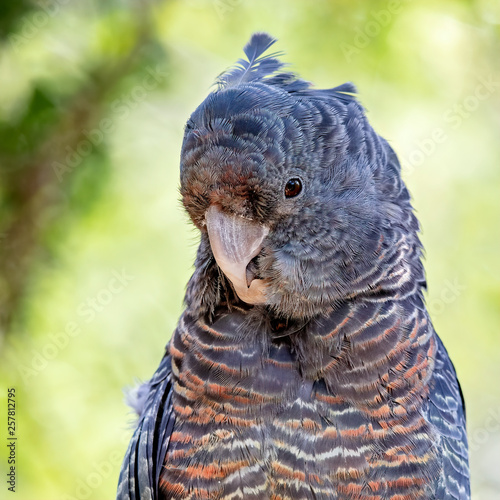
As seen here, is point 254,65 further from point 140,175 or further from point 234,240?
point 140,175

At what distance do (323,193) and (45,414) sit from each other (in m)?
2.86

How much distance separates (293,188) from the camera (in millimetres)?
2193

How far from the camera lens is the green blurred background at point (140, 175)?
13.1 feet

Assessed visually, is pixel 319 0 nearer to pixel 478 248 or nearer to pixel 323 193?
pixel 478 248

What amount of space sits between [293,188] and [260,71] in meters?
0.66

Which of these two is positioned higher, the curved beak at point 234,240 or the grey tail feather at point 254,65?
the grey tail feather at point 254,65

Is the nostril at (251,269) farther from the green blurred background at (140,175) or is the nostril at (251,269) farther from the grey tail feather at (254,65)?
the green blurred background at (140,175)

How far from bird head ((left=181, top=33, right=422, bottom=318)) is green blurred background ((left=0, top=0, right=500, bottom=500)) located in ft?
6.63

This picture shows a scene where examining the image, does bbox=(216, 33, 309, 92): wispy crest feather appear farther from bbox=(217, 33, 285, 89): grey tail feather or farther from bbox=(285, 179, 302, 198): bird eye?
bbox=(285, 179, 302, 198): bird eye

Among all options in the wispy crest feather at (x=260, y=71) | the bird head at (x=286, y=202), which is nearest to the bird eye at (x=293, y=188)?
the bird head at (x=286, y=202)

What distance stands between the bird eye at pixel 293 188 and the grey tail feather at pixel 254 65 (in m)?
0.56

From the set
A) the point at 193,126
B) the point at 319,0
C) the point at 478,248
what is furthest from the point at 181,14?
the point at 478,248

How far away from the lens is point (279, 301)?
7.45ft

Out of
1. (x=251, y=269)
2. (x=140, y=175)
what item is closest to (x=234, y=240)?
(x=251, y=269)
